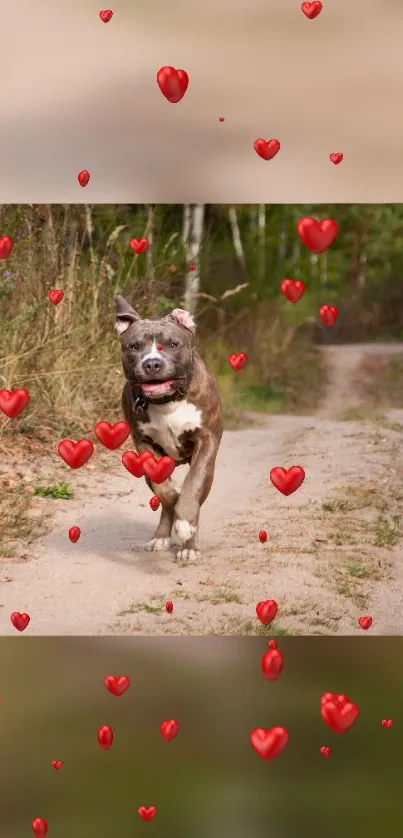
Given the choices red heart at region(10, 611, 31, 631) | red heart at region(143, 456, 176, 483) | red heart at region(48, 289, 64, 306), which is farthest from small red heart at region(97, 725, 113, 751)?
red heart at region(48, 289, 64, 306)

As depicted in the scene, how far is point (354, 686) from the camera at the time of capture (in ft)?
11.8

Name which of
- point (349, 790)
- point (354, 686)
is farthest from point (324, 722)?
point (349, 790)

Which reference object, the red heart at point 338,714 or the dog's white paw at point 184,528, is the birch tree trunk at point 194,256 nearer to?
the dog's white paw at point 184,528

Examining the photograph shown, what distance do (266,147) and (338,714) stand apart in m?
2.11

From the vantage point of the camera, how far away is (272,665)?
3.70 meters

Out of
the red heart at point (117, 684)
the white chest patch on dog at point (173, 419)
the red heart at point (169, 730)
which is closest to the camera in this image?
the red heart at point (169, 730)

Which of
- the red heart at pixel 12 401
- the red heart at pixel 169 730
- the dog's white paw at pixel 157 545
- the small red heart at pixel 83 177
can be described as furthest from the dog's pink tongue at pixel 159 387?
the red heart at pixel 169 730

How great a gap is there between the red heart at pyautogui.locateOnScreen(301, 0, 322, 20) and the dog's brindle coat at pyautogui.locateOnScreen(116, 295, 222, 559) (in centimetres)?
121

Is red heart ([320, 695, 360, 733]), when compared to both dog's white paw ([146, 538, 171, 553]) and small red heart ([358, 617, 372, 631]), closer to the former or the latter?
small red heart ([358, 617, 372, 631])

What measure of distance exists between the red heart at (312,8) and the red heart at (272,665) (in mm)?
2133

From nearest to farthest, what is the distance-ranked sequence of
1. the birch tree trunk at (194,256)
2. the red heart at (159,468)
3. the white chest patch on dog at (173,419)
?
1. the red heart at (159,468)
2. the white chest patch on dog at (173,419)
3. the birch tree trunk at (194,256)

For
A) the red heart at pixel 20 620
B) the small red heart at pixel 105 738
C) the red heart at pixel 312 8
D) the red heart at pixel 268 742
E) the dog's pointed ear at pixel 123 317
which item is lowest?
the small red heart at pixel 105 738

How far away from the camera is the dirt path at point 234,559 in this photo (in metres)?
4.14

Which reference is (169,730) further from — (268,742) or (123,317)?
(123,317)
